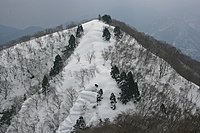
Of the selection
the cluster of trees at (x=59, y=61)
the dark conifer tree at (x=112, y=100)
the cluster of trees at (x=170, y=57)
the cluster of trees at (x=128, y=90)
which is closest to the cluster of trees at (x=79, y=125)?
the dark conifer tree at (x=112, y=100)

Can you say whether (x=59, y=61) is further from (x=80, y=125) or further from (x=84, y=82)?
(x=80, y=125)

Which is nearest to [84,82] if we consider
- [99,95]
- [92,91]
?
[92,91]

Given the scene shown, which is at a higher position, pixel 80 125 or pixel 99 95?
pixel 99 95

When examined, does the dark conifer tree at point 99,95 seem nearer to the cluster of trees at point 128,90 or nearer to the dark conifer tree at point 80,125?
the cluster of trees at point 128,90

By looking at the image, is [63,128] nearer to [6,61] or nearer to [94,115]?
[94,115]

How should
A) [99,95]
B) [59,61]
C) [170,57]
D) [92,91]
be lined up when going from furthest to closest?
[170,57], [59,61], [92,91], [99,95]

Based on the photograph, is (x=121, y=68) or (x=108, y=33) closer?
(x=121, y=68)

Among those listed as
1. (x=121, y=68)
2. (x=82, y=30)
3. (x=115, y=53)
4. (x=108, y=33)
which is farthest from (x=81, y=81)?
(x=82, y=30)

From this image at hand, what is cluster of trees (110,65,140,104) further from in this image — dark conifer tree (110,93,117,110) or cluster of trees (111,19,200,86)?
cluster of trees (111,19,200,86)
